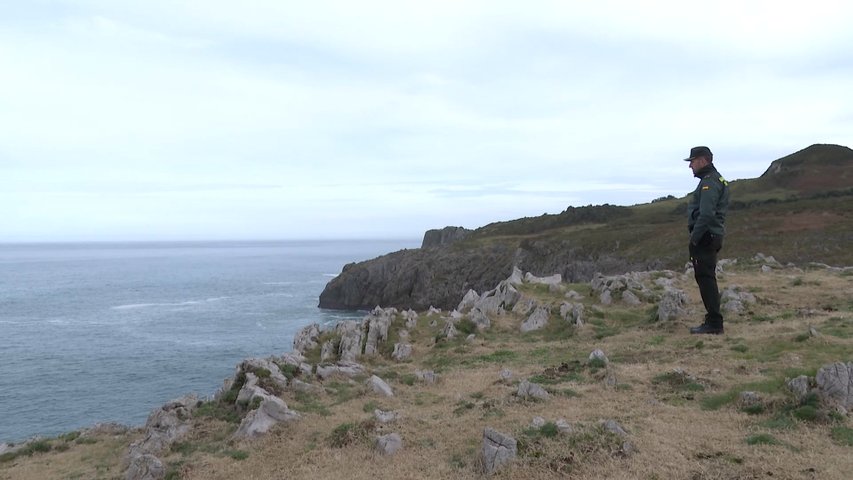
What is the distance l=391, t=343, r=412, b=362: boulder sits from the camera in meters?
22.7

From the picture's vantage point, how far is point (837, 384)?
11688mm

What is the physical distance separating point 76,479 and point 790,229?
85.7 meters

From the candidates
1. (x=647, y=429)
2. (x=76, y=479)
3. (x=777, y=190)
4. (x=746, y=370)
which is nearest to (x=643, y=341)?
(x=746, y=370)

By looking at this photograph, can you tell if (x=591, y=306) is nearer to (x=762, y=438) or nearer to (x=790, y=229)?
(x=762, y=438)

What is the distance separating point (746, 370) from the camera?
14.7 meters

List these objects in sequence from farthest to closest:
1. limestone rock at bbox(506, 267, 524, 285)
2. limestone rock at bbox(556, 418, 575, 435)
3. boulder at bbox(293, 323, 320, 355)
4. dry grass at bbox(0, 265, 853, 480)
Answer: limestone rock at bbox(506, 267, 524, 285)
boulder at bbox(293, 323, 320, 355)
limestone rock at bbox(556, 418, 575, 435)
dry grass at bbox(0, 265, 853, 480)

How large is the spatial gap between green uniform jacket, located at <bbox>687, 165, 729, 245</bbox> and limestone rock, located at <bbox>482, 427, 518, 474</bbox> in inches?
410

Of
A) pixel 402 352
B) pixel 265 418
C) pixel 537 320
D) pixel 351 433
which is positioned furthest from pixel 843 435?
pixel 537 320

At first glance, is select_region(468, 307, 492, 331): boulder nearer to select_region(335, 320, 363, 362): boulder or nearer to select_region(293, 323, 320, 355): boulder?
select_region(335, 320, 363, 362): boulder

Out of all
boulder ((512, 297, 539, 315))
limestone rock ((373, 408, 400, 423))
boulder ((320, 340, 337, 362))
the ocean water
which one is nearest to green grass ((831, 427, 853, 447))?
limestone rock ((373, 408, 400, 423))

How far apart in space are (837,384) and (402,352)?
1498cm

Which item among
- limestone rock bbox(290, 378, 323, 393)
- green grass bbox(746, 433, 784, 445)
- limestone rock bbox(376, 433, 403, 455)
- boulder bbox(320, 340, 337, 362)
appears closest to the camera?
green grass bbox(746, 433, 784, 445)

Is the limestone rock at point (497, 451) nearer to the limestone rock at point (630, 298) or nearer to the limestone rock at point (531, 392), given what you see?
the limestone rock at point (531, 392)

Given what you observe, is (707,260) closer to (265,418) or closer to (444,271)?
(265,418)
